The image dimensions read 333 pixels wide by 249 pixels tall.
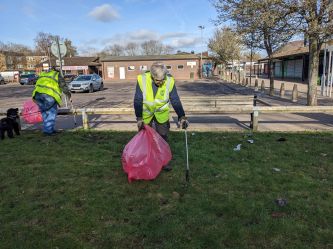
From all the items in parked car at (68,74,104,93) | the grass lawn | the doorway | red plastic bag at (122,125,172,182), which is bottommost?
the grass lawn

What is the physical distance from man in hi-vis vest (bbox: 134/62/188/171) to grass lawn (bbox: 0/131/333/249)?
0.95 m

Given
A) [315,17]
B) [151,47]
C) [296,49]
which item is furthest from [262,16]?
[151,47]

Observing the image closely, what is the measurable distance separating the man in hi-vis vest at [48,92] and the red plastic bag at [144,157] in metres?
3.87

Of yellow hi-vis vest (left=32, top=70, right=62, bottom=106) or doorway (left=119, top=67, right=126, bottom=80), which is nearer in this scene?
yellow hi-vis vest (left=32, top=70, right=62, bottom=106)

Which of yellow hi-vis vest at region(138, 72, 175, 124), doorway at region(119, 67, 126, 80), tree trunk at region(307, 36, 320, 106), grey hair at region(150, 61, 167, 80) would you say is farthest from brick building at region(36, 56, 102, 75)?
grey hair at region(150, 61, 167, 80)

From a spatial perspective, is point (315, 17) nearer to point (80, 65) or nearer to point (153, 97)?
point (153, 97)

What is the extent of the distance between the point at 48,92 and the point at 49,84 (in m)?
0.19

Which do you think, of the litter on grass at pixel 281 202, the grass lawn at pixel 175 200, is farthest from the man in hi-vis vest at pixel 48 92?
the litter on grass at pixel 281 202

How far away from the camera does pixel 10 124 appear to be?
7723mm

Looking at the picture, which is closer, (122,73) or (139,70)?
(139,70)

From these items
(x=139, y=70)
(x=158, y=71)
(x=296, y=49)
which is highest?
(x=296, y=49)

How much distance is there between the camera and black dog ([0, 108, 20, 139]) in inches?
298

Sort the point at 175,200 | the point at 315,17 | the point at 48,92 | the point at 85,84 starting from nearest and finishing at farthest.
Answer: the point at 175,200, the point at 48,92, the point at 315,17, the point at 85,84

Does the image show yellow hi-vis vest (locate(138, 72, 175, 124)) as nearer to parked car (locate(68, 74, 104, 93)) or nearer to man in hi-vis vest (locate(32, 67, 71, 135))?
man in hi-vis vest (locate(32, 67, 71, 135))
